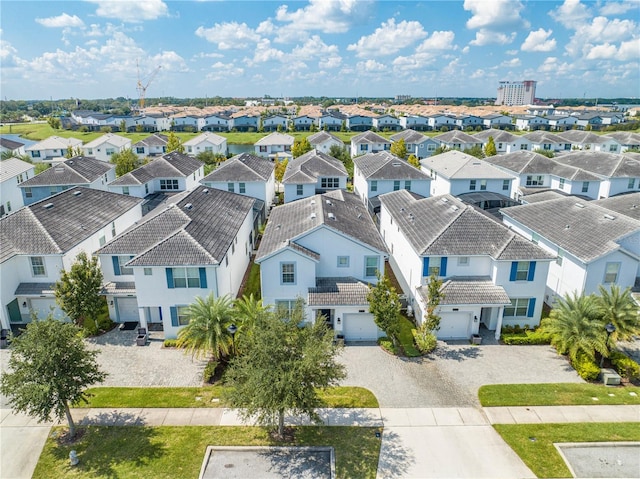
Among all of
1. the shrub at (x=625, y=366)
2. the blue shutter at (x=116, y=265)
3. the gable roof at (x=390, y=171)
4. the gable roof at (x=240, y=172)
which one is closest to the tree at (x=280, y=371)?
the blue shutter at (x=116, y=265)

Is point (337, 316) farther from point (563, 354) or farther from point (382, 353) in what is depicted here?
point (563, 354)

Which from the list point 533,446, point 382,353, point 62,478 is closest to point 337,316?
point 382,353

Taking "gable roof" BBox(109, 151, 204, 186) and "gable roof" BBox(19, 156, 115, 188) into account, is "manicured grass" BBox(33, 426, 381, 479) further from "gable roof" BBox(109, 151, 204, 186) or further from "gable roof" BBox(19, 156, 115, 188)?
"gable roof" BBox(19, 156, 115, 188)

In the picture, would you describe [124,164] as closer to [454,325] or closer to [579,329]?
[454,325]

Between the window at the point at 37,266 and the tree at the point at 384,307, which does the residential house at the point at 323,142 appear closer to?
the window at the point at 37,266

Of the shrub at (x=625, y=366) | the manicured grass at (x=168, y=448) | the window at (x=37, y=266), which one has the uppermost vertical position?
the window at (x=37, y=266)

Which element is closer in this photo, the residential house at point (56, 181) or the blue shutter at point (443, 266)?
the blue shutter at point (443, 266)

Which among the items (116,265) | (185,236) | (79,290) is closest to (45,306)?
(79,290)
